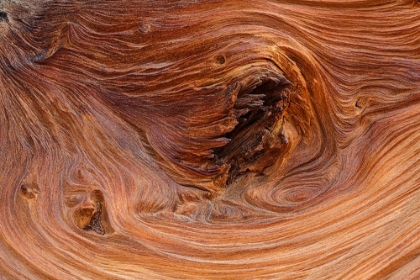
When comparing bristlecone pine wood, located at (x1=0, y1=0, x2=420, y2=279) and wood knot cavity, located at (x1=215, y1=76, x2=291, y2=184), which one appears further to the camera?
wood knot cavity, located at (x1=215, y1=76, x2=291, y2=184)

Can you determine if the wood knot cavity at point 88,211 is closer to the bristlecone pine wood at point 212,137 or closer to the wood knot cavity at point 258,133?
the bristlecone pine wood at point 212,137

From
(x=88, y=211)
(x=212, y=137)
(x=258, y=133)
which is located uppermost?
(x=258, y=133)

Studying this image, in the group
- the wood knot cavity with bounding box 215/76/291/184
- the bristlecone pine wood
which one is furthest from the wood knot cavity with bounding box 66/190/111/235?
the wood knot cavity with bounding box 215/76/291/184

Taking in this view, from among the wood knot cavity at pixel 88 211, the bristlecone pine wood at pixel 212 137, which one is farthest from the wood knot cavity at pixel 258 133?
the wood knot cavity at pixel 88 211

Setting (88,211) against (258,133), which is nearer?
(88,211)

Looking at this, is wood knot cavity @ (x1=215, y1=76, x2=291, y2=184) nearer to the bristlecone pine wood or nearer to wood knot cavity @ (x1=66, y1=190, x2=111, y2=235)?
the bristlecone pine wood

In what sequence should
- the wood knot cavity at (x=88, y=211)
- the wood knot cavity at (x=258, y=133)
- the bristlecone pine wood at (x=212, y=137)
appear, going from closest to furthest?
the bristlecone pine wood at (x=212, y=137), the wood knot cavity at (x=88, y=211), the wood knot cavity at (x=258, y=133)

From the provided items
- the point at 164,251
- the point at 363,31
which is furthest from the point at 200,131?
the point at 363,31

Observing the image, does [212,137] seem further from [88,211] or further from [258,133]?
[88,211]

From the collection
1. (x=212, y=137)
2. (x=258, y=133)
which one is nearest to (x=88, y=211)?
(x=212, y=137)
